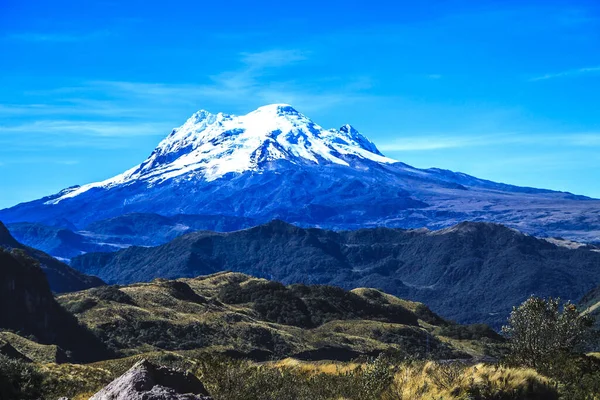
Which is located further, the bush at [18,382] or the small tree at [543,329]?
the small tree at [543,329]

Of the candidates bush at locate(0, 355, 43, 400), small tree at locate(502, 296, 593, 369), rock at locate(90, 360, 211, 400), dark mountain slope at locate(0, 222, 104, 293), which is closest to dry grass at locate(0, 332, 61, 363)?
bush at locate(0, 355, 43, 400)

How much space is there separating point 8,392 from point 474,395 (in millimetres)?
11903

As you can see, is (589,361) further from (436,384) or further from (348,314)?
(348,314)

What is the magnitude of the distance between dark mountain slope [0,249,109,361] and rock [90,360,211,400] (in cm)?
4819

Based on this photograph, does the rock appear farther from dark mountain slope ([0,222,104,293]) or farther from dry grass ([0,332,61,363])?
dark mountain slope ([0,222,104,293])

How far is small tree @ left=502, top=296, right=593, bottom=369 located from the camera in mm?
27516

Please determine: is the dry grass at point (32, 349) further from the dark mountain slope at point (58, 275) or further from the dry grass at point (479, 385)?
the dark mountain slope at point (58, 275)

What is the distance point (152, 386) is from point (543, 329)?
54.4ft

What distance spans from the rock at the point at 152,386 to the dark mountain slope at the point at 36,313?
48.2 m

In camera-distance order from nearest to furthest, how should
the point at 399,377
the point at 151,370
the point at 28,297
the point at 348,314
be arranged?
the point at 151,370 < the point at 399,377 < the point at 28,297 < the point at 348,314

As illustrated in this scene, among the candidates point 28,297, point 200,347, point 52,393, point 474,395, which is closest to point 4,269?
point 28,297

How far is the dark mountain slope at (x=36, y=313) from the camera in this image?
6638 centimetres

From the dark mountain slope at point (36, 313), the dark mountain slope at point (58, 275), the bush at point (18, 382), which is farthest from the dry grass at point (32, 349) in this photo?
the dark mountain slope at point (58, 275)

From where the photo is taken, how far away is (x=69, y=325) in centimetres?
7038
